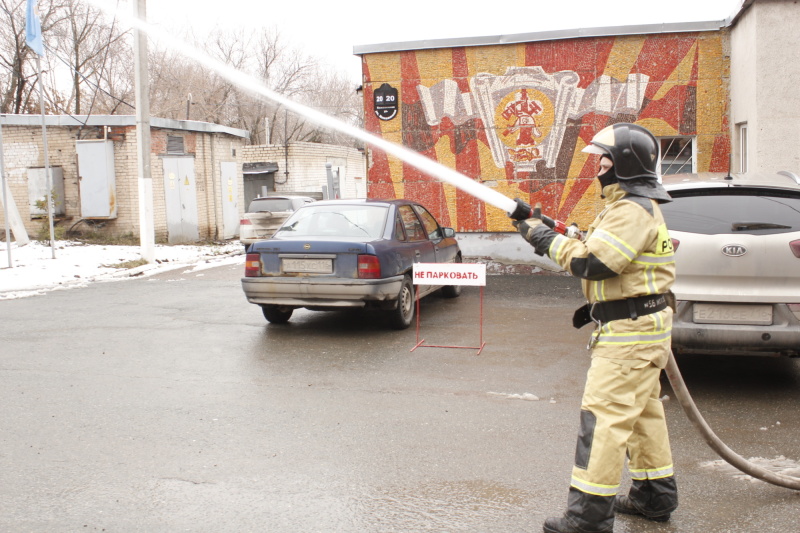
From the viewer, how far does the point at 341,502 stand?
3.83 metres

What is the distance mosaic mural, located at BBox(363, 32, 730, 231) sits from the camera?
473 inches

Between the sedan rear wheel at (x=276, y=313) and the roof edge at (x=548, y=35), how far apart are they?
19.7 ft

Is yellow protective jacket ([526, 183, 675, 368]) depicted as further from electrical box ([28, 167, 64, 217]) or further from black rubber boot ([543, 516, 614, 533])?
electrical box ([28, 167, 64, 217])

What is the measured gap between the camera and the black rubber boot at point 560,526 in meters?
3.33

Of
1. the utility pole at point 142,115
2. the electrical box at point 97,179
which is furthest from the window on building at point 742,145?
the electrical box at point 97,179

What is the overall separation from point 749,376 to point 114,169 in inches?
676

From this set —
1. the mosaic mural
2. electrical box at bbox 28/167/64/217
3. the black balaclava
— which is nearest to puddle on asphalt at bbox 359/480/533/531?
the black balaclava

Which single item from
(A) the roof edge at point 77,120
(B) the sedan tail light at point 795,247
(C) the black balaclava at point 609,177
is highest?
(A) the roof edge at point 77,120

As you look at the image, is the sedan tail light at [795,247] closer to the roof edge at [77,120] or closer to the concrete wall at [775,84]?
the concrete wall at [775,84]

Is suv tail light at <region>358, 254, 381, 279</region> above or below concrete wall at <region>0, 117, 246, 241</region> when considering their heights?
below

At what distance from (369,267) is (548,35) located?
257 inches

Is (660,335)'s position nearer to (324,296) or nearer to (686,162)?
(324,296)

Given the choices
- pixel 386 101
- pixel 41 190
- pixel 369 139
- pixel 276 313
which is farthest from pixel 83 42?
pixel 369 139

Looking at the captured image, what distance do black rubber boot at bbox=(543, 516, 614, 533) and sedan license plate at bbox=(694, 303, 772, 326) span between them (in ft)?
7.79
